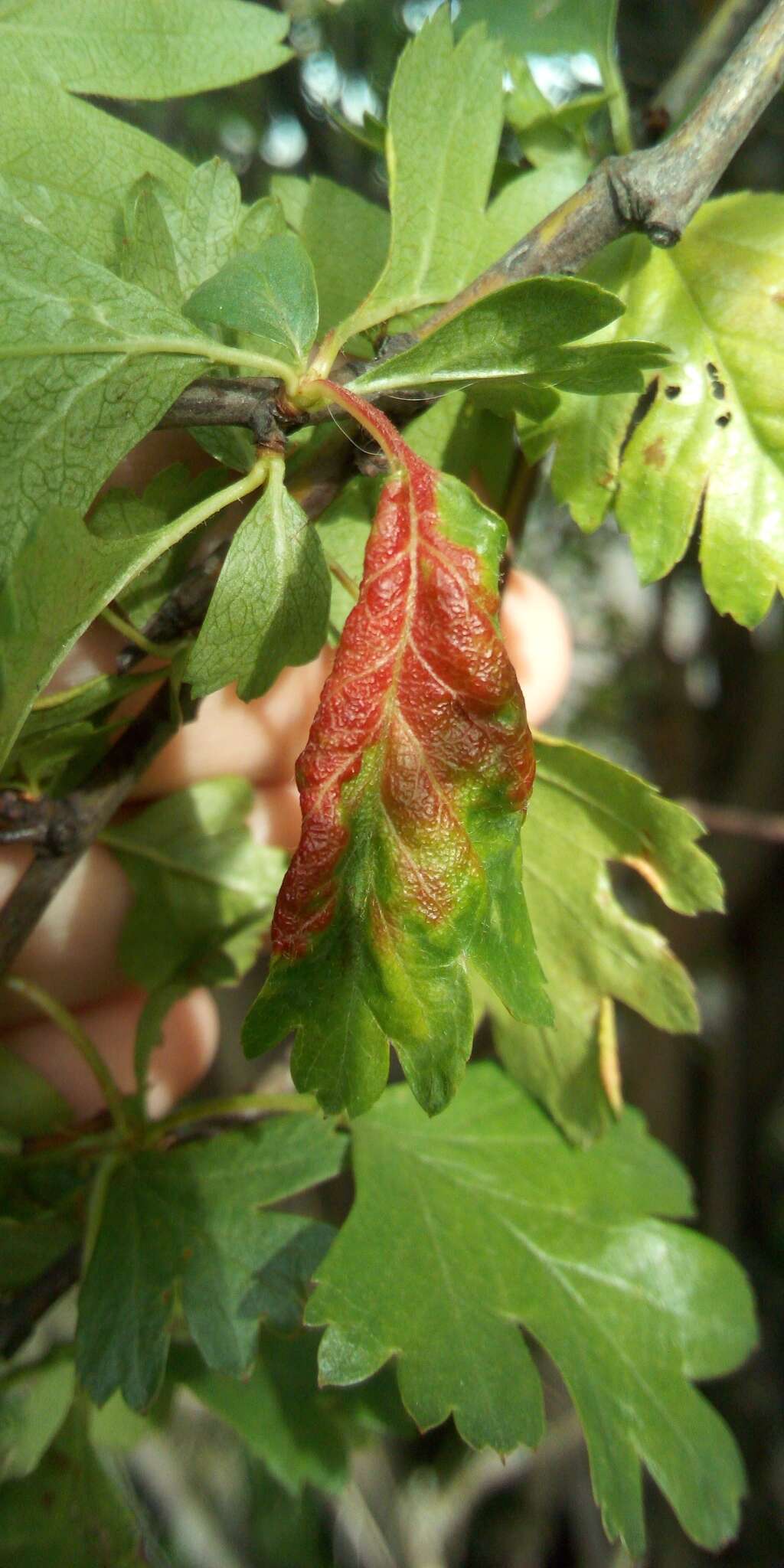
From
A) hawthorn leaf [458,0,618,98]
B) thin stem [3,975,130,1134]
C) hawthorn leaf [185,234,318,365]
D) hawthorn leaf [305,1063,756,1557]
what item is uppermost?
hawthorn leaf [458,0,618,98]

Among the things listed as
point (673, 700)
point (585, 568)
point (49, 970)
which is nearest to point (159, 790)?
point (49, 970)

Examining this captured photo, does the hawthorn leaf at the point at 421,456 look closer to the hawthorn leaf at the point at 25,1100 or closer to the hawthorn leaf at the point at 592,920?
the hawthorn leaf at the point at 592,920

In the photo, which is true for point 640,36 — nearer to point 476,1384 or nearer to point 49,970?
point 49,970

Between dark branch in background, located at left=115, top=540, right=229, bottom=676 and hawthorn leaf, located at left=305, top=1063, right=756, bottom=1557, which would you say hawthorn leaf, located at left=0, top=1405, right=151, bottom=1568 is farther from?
dark branch in background, located at left=115, top=540, right=229, bottom=676

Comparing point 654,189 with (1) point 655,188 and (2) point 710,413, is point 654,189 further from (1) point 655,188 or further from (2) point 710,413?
(2) point 710,413

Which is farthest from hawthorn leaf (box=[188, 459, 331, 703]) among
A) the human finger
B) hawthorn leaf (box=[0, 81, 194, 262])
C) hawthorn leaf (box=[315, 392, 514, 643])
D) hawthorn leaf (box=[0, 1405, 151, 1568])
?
hawthorn leaf (box=[0, 1405, 151, 1568])

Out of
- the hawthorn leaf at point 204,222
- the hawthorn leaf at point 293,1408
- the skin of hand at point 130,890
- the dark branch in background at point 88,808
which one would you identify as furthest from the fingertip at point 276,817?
the hawthorn leaf at point 204,222
